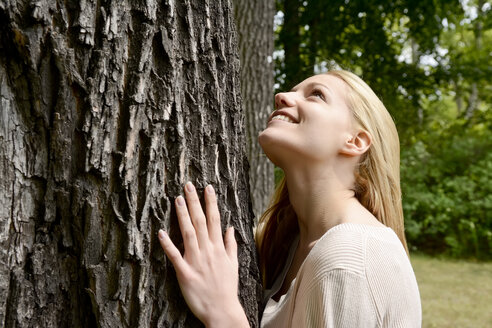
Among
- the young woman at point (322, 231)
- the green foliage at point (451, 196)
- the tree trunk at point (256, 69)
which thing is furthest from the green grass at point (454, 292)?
the young woman at point (322, 231)

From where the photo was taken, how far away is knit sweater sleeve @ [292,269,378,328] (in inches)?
60.2

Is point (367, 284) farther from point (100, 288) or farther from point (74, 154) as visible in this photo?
point (74, 154)

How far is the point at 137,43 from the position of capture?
1474mm

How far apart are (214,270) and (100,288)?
13.6 inches

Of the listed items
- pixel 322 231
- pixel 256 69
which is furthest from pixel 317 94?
pixel 256 69

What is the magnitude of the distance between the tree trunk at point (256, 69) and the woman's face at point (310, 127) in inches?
108

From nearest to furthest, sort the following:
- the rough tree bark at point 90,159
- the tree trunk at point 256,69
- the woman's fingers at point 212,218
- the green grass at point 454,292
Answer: the rough tree bark at point 90,159 → the woman's fingers at point 212,218 → the tree trunk at point 256,69 → the green grass at point 454,292

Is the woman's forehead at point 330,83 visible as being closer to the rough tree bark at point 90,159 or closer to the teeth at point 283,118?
the teeth at point 283,118

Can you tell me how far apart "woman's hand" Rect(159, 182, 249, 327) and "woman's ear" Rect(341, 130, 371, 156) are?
59 centimetres

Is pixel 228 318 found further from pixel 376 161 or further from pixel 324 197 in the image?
pixel 376 161

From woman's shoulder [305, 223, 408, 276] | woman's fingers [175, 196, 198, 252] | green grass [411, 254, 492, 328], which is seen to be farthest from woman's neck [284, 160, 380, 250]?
green grass [411, 254, 492, 328]

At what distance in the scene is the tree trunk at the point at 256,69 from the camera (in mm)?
4754

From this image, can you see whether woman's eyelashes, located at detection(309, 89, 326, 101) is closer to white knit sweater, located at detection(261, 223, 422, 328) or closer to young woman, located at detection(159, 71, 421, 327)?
young woman, located at detection(159, 71, 421, 327)

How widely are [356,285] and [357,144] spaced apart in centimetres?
61
